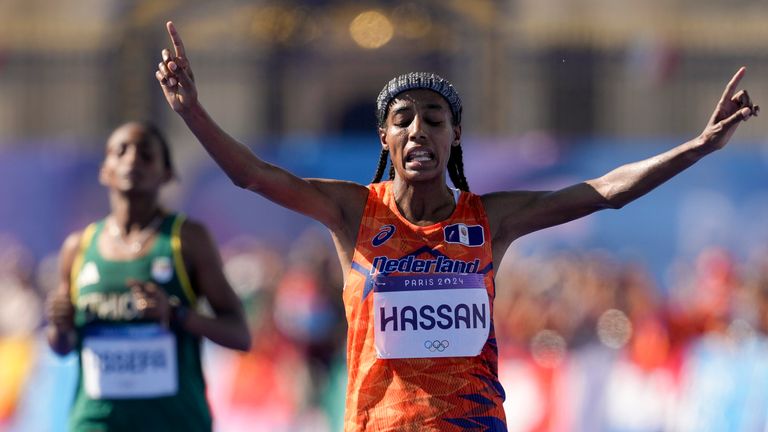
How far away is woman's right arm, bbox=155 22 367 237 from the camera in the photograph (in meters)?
5.07

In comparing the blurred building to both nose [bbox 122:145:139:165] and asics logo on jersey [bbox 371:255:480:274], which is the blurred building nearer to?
nose [bbox 122:145:139:165]

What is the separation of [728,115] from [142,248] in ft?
8.89

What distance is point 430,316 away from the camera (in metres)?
5.25

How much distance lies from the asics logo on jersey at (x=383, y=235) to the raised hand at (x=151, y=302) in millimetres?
1553

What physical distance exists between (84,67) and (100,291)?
1778 cm

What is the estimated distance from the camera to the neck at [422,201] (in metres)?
5.39

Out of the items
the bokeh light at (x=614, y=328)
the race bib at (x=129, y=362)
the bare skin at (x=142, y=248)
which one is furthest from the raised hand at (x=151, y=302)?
the bokeh light at (x=614, y=328)

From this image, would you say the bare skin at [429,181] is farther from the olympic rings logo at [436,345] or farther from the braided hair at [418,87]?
the olympic rings logo at [436,345]

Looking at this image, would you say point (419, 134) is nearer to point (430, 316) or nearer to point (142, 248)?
point (430, 316)

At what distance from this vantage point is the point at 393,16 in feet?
78.6

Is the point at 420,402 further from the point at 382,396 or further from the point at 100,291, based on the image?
the point at 100,291

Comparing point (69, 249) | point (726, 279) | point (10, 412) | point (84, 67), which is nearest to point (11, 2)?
point (84, 67)

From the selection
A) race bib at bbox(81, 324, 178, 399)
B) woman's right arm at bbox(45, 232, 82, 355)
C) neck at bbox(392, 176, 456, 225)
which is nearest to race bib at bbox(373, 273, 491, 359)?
neck at bbox(392, 176, 456, 225)

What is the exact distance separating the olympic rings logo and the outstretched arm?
437mm
